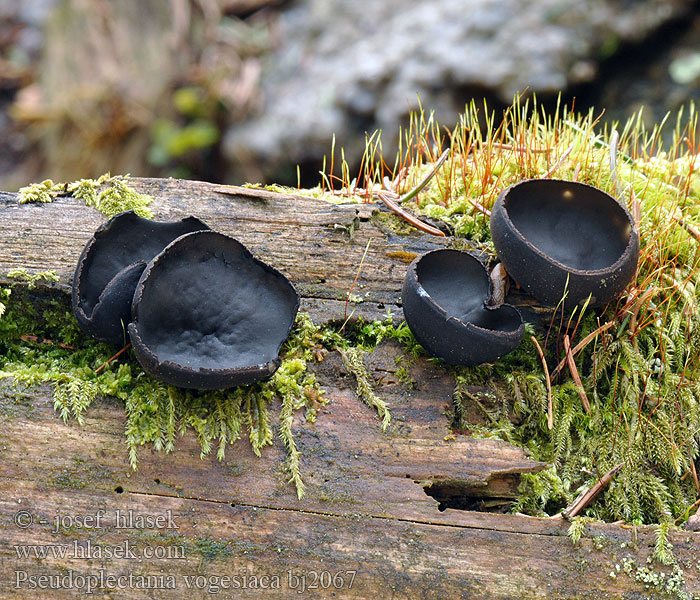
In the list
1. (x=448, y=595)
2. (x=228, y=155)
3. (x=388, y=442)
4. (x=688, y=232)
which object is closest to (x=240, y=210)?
(x=388, y=442)

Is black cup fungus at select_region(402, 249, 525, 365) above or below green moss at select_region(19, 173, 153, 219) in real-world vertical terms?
below

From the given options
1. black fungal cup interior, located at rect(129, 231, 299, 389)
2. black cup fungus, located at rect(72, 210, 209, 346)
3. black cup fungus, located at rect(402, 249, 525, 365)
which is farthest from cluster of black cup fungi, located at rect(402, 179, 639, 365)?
black cup fungus, located at rect(72, 210, 209, 346)

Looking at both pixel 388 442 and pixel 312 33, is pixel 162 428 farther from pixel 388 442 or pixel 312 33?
pixel 312 33

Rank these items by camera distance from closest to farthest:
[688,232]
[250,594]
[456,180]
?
[250,594] < [688,232] < [456,180]

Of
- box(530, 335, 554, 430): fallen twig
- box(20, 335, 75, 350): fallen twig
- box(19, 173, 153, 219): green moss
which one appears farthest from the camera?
box(19, 173, 153, 219): green moss

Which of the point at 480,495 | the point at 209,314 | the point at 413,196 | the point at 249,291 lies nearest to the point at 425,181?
the point at 413,196

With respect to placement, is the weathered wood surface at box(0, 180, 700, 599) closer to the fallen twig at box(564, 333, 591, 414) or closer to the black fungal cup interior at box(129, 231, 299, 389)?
the black fungal cup interior at box(129, 231, 299, 389)

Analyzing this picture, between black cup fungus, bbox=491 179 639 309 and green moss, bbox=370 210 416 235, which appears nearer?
black cup fungus, bbox=491 179 639 309
